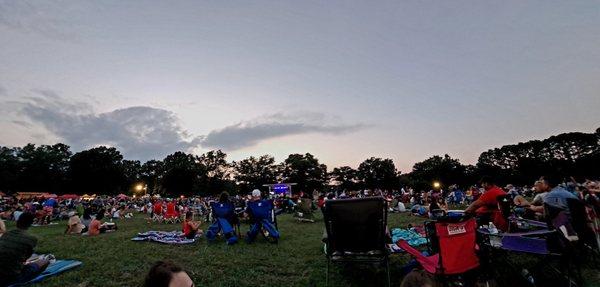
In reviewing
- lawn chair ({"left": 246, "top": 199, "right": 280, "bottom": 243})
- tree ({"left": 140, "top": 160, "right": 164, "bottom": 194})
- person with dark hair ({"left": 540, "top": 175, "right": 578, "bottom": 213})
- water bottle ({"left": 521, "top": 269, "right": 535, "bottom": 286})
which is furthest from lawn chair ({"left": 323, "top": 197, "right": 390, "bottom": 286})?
tree ({"left": 140, "top": 160, "right": 164, "bottom": 194})

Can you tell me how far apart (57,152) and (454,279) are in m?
112

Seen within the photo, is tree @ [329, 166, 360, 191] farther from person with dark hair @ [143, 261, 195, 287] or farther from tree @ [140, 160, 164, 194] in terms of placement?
person with dark hair @ [143, 261, 195, 287]

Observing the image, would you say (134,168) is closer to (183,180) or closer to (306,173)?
(183,180)

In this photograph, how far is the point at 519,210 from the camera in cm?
1102

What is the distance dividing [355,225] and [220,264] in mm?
3215

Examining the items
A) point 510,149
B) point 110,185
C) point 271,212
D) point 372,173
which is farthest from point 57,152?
point 510,149

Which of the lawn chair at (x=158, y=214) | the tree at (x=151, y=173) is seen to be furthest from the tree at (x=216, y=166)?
the lawn chair at (x=158, y=214)

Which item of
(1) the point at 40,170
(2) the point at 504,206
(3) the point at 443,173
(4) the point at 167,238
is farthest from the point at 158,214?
(3) the point at 443,173

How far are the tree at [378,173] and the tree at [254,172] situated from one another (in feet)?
105

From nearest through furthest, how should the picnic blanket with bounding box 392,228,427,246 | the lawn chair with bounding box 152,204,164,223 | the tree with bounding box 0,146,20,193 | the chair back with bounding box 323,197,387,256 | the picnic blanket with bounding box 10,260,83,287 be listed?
the chair back with bounding box 323,197,387,256 → the picnic blanket with bounding box 10,260,83,287 → the picnic blanket with bounding box 392,228,427,246 → the lawn chair with bounding box 152,204,164,223 → the tree with bounding box 0,146,20,193

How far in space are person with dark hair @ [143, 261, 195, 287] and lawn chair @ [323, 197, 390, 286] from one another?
4115 millimetres

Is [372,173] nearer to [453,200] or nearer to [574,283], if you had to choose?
[453,200]

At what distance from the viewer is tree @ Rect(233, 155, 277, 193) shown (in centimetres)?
10656

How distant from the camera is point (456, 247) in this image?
4.40 m
